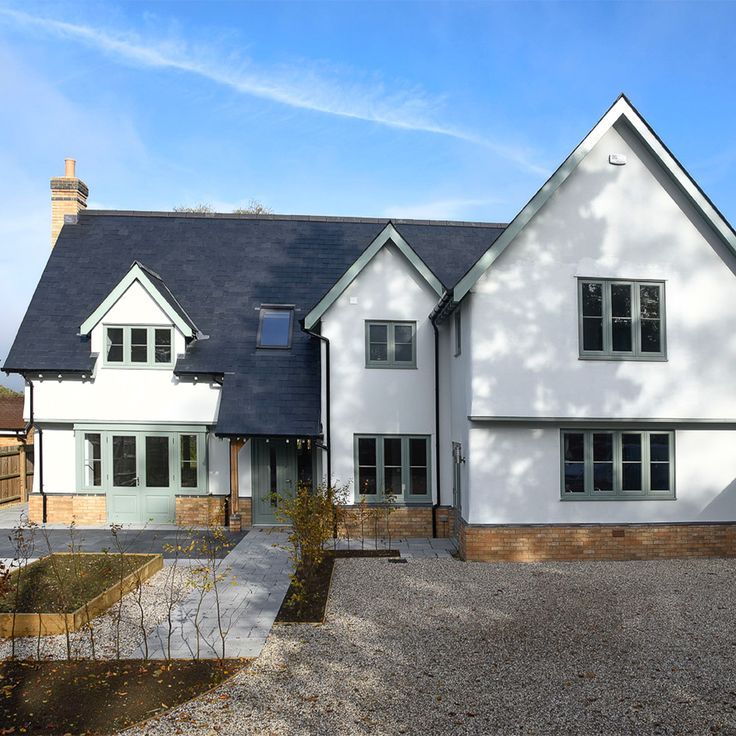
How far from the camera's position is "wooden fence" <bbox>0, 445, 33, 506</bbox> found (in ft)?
67.7

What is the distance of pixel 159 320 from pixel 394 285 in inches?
261

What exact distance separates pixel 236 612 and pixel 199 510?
7.59m

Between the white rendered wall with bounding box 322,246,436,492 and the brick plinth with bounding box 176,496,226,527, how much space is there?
3875 mm

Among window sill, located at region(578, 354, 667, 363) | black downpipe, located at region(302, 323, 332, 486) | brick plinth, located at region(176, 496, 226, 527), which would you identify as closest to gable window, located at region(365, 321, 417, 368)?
black downpipe, located at region(302, 323, 332, 486)

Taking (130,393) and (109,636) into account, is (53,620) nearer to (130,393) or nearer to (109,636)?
(109,636)

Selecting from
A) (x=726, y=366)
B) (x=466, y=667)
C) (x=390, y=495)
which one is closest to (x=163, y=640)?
(x=466, y=667)

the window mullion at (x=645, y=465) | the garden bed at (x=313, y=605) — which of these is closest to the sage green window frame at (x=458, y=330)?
the window mullion at (x=645, y=465)

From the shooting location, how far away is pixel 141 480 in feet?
56.4

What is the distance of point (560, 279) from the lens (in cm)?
1309

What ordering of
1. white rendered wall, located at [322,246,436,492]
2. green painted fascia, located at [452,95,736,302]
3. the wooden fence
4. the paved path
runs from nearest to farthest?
the paved path → green painted fascia, located at [452,95,736,302] → white rendered wall, located at [322,246,436,492] → the wooden fence

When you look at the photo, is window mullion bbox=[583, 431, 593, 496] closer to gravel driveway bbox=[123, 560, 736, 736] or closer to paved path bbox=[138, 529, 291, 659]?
gravel driveway bbox=[123, 560, 736, 736]

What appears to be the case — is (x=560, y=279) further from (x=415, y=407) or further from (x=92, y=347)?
(x=92, y=347)

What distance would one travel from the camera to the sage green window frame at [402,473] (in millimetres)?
15531

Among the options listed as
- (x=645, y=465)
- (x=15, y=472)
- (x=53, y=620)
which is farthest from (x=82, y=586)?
(x=15, y=472)
